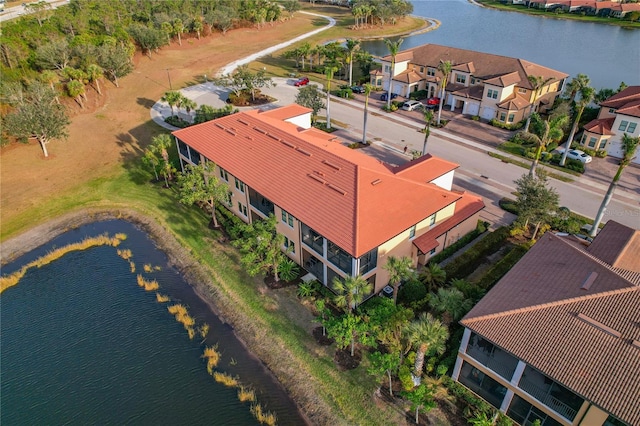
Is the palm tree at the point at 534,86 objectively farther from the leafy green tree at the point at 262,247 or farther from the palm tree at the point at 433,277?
the leafy green tree at the point at 262,247

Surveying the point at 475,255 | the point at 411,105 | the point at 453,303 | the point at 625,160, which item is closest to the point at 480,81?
the point at 411,105

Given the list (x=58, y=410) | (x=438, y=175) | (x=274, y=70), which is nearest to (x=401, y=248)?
(x=438, y=175)

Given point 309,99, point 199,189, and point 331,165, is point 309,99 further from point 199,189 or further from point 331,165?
point 199,189

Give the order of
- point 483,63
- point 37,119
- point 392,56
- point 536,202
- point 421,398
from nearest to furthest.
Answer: point 421,398, point 536,202, point 37,119, point 483,63, point 392,56

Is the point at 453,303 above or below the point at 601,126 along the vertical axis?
below

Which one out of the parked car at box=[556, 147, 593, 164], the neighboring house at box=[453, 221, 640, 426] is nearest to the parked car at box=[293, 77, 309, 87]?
the parked car at box=[556, 147, 593, 164]

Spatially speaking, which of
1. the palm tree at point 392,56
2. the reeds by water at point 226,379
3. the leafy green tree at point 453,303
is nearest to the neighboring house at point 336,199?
the leafy green tree at point 453,303
